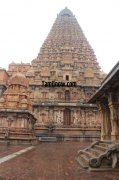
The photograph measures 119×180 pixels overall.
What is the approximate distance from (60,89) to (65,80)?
2382mm

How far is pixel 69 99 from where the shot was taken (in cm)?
4088

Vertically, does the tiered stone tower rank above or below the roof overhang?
above

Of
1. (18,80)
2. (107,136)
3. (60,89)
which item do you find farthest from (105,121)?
(60,89)

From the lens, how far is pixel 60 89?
41469mm

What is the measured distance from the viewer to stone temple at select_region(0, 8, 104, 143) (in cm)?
3332

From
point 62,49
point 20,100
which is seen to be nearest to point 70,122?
point 20,100

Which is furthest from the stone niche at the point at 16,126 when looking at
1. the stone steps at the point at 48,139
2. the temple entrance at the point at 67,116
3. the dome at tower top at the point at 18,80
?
the temple entrance at the point at 67,116

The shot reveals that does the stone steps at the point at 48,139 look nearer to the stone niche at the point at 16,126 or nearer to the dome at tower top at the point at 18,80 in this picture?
the stone niche at the point at 16,126

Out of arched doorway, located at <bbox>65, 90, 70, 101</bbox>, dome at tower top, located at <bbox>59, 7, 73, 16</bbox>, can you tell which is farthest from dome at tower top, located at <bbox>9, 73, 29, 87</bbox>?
dome at tower top, located at <bbox>59, 7, 73, 16</bbox>

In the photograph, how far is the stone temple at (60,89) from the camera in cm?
3332

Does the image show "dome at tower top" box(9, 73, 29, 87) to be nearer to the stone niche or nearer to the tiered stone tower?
the tiered stone tower

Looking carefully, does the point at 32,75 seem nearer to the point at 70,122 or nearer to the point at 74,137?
the point at 70,122

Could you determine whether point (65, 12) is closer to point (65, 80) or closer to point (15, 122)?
point (65, 80)

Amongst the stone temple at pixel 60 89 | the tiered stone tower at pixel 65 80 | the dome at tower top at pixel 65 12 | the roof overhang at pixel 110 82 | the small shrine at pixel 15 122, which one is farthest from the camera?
the dome at tower top at pixel 65 12
